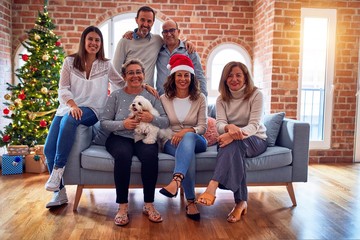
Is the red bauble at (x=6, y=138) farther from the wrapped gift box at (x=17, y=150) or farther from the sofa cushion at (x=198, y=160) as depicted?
the sofa cushion at (x=198, y=160)

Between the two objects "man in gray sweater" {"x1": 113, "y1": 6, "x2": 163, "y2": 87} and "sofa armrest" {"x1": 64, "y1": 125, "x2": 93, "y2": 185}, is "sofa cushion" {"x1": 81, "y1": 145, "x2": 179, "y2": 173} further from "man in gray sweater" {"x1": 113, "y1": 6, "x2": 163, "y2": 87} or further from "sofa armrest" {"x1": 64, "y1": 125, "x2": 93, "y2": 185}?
"man in gray sweater" {"x1": 113, "y1": 6, "x2": 163, "y2": 87}

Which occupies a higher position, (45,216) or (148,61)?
(148,61)

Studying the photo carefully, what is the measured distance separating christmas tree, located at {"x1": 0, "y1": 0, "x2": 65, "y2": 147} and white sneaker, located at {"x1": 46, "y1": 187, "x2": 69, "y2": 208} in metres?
1.48

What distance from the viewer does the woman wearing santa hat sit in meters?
2.46

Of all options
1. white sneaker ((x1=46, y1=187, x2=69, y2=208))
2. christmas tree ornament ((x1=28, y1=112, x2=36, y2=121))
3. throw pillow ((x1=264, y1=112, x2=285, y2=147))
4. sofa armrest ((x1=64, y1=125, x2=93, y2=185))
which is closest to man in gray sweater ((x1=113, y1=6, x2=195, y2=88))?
sofa armrest ((x1=64, y1=125, x2=93, y2=185))

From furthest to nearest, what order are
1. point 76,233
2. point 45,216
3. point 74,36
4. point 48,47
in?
point 74,36, point 48,47, point 45,216, point 76,233

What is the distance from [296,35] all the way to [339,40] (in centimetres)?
65

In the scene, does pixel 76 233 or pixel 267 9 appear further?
pixel 267 9

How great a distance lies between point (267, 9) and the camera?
4.40m

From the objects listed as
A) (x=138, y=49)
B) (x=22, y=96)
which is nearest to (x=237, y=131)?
(x=138, y=49)

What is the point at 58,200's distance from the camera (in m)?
2.69

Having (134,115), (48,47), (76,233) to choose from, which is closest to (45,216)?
(76,233)

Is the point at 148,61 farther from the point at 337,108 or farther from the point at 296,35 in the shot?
the point at 337,108

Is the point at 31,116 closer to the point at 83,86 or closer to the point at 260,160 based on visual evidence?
the point at 83,86
